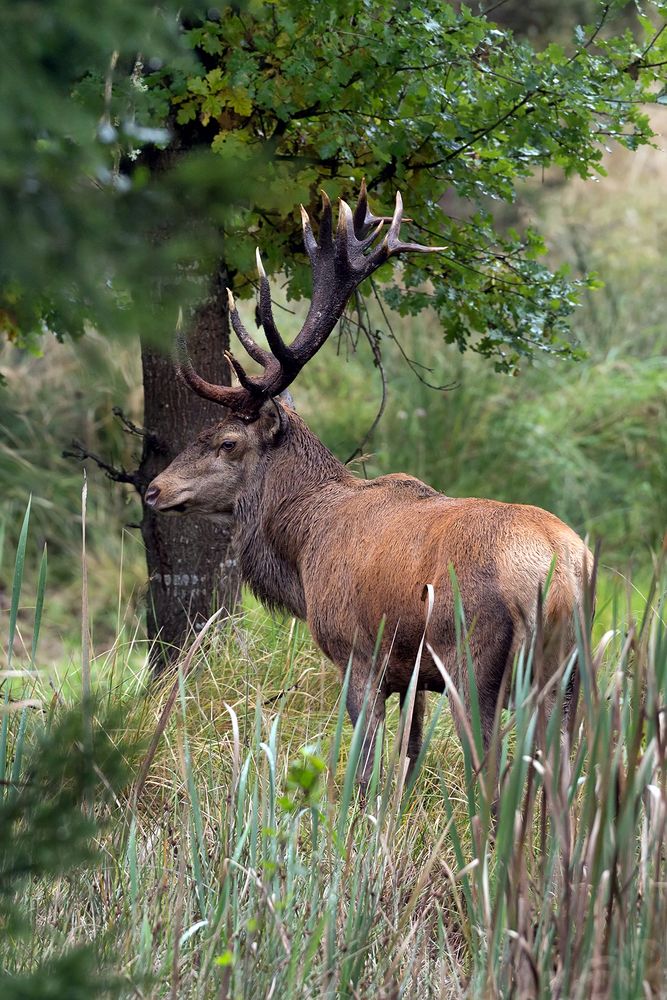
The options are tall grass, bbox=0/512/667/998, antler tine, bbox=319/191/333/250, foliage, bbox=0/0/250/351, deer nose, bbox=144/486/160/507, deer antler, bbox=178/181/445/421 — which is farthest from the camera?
deer nose, bbox=144/486/160/507

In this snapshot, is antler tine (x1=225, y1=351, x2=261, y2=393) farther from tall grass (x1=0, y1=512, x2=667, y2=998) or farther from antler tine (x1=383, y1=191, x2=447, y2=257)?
tall grass (x1=0, y1=512, x2=667, y2=998)

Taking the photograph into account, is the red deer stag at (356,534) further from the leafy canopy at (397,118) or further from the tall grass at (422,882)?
the tall grass at (422,882)

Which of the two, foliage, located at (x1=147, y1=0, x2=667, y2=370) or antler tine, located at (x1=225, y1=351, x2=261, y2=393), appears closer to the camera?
foliage, located at (x1=147, y1=0, x2=667, y2=370)

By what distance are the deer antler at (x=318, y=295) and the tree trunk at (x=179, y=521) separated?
0.32 metres

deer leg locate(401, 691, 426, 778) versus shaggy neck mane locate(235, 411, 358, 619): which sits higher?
shaggy neck mane locate(235, 411, 358, 619)

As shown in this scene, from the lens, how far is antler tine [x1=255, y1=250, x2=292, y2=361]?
480 cm

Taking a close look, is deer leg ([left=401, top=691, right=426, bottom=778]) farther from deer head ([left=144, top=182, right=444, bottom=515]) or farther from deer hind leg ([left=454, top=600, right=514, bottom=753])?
deer head ([left=144, top=182, right=444, bottom=515])

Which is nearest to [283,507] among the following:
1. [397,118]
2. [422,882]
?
[397,118]

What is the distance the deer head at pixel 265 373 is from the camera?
4848 mm

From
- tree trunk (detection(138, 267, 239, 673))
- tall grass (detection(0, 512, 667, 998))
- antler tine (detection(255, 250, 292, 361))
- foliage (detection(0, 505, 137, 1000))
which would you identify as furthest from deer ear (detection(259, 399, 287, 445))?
foliage (detection(0, 505, 137, 1000))

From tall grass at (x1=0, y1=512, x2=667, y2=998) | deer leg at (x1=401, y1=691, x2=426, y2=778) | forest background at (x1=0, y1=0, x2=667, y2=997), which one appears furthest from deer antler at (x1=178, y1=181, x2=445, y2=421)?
tall grass at (x1=0, y1=512, x2=667, y2=998)

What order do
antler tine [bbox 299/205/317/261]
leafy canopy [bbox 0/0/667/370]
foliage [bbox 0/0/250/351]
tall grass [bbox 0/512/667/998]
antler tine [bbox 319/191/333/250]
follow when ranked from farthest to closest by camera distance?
antler tine [bbox 299/205/317/261] → antler tine [bbox 319/191/333/250] → leafy canopy [bbox 0/0/667/370] → tall grass [bbox 0/512/667/998] → foliage [bbox 0/0/250/351]

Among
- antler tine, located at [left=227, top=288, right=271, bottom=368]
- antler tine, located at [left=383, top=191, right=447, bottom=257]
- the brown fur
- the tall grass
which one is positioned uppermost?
antler tine, located at [left=383, top=191, right=447, bottom=257]

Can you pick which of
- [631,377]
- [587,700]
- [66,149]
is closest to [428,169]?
[587,700]
